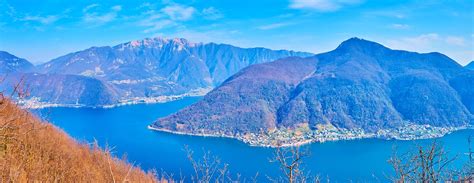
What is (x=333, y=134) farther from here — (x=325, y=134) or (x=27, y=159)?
(x=27, y=159)

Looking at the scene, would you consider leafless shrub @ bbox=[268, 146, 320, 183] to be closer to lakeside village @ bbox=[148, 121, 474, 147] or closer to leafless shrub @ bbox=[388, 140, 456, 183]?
leafless shrub @ bbox=[388, 140, 456, 183]

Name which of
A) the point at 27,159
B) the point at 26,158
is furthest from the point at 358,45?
the point at 27,159

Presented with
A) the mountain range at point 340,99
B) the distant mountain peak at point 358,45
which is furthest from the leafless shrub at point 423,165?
the distant mountain peak at point 358,45

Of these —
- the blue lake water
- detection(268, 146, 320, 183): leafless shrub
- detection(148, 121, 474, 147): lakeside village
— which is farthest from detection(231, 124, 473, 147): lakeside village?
detection(268, 146, 320, 183): leafless shrub

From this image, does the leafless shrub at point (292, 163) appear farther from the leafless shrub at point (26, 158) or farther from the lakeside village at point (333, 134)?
the lakeside village at point (333, 134)

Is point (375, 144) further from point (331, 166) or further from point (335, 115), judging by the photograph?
point (335, 115)

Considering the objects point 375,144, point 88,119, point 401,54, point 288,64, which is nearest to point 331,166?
point 375,144
